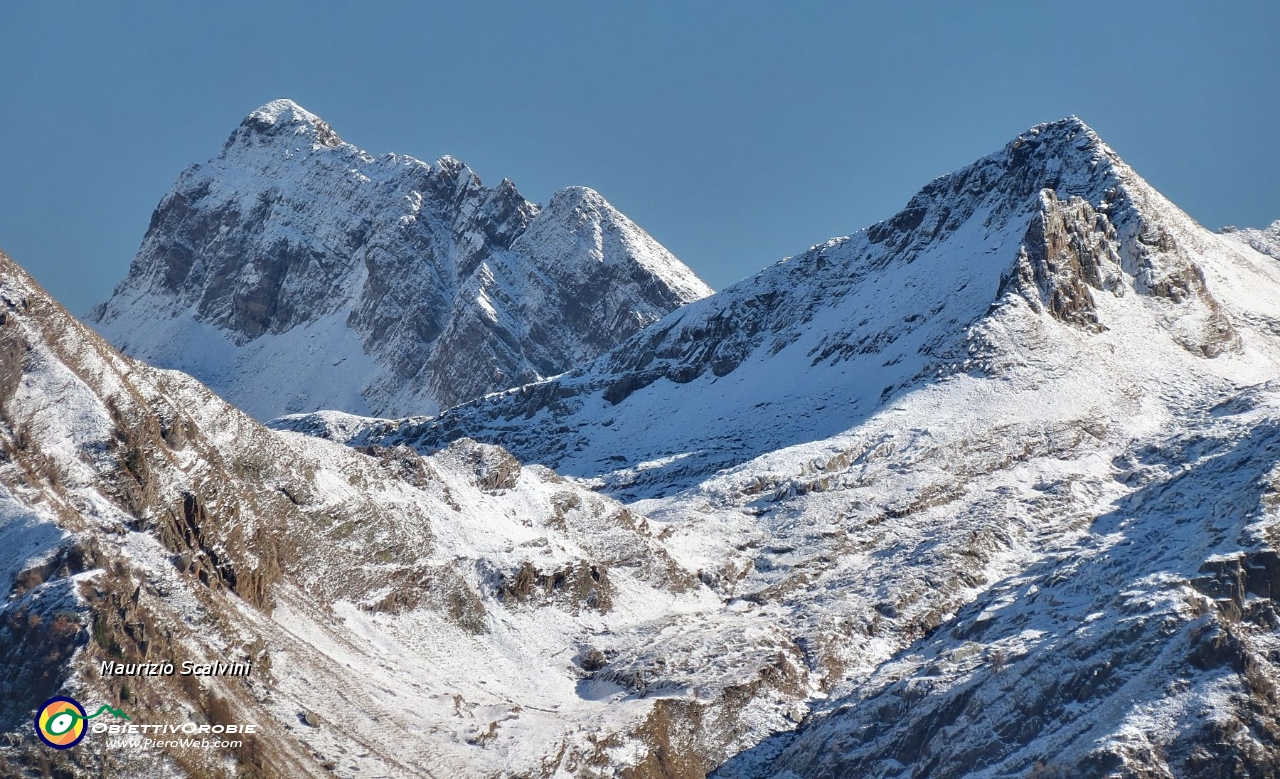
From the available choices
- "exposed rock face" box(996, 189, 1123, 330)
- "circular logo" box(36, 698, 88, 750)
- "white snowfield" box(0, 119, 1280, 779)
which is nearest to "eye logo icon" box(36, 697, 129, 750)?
"circular logo" box(36, 698, 88, 750)

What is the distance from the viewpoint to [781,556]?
401ft

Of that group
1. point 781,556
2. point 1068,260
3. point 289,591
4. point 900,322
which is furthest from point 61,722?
point 1068,260

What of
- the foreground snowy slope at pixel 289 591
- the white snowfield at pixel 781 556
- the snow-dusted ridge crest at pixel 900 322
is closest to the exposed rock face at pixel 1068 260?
the snow-dusted ridge crest at pixel 900 322

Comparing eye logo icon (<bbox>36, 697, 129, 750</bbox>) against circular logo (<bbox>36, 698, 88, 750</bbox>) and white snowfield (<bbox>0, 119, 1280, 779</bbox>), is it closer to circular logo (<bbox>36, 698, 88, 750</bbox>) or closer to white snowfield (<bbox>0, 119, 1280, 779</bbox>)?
circular logo (<bbox>36, 698, 88, 750</bbox>)

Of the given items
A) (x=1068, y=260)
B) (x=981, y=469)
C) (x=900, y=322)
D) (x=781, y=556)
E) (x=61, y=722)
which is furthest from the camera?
(x=900, y=322)

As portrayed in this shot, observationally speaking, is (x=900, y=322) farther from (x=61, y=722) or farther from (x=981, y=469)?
(x=61, y=722)

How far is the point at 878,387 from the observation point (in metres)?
158

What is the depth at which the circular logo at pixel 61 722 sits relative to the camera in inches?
2827

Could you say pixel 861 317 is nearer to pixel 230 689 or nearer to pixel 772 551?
pixel 772 551

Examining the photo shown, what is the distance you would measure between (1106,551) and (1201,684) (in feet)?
76.1

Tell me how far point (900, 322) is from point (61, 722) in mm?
113727

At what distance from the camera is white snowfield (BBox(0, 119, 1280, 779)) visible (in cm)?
8244

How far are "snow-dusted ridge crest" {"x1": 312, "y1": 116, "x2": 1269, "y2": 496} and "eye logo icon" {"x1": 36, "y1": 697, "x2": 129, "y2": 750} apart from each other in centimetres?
7864

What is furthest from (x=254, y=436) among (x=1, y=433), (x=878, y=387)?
(x=878, y=387)
